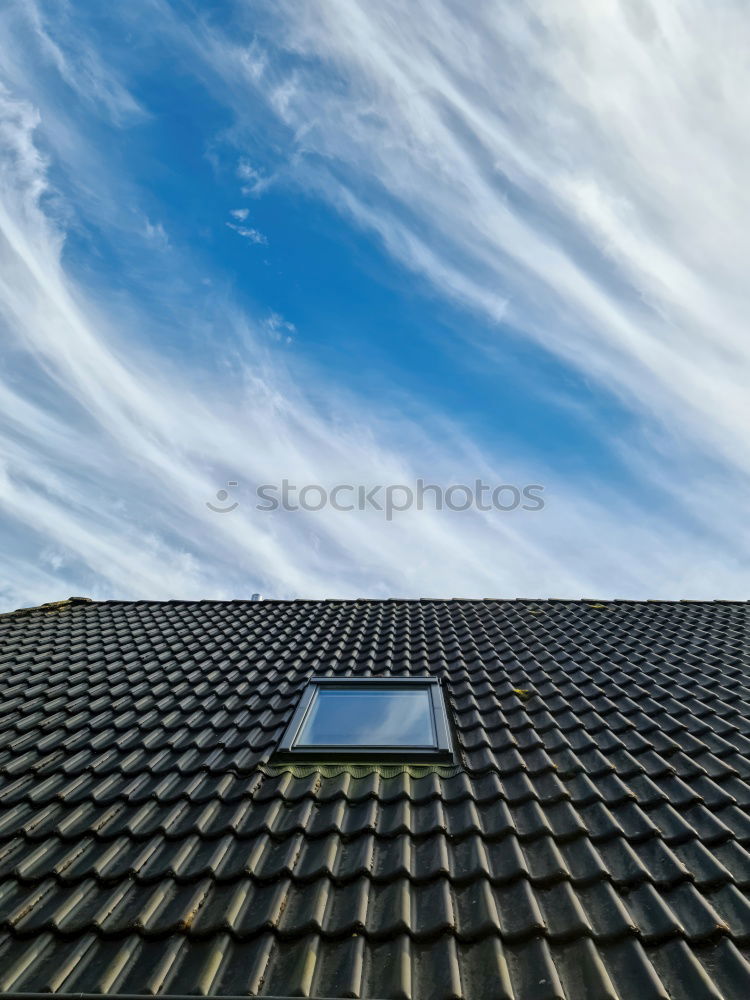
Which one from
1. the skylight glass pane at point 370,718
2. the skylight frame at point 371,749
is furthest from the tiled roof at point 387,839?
the skylight glass pane at point 370,718

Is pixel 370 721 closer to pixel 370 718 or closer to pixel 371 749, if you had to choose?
pixel 370 718

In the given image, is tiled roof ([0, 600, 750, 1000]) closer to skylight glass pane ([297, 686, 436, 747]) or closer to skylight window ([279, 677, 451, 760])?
skylight window ([279, 677, 451, 760])

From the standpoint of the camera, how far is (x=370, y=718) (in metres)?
4.76

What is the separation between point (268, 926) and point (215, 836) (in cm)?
82

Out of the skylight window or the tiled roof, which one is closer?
the tiled roof

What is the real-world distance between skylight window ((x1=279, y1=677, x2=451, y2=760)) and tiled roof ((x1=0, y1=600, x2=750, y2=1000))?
0.18 meters

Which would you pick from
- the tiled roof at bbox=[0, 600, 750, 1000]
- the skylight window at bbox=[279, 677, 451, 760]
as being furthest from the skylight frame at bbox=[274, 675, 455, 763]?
the tiled roof at bbox=[0, 600, 750, 1000]

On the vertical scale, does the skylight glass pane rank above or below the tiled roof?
above

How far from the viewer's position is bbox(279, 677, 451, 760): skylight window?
413cm

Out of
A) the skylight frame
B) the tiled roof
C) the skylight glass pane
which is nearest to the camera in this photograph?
the tiled roof

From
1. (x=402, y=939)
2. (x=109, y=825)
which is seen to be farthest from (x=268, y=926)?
(x=109, y=825)

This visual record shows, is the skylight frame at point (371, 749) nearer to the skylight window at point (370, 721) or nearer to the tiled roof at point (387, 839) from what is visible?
the skylight window at point (370, 721)

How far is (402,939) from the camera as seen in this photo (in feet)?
8.01

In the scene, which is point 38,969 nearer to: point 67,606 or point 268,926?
point 268,926
